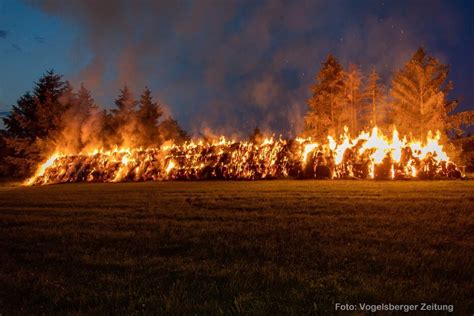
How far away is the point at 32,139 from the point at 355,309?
152ft

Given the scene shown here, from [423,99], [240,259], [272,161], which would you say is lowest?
[240,259]

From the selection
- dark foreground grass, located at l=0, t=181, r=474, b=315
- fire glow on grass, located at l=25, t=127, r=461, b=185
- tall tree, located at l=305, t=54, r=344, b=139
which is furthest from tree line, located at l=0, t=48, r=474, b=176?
dark foreground grass, located at l=0, t=181, r=474, b=315

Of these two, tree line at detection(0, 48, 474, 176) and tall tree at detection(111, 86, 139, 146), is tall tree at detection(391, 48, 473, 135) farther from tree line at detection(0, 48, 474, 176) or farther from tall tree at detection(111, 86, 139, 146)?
tall tree at detection(111, 86, 139, 146)

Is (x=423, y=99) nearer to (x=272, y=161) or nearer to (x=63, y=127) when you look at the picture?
(x=272, y=161)

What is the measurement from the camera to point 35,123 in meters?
43.3

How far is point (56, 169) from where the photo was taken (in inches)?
1129

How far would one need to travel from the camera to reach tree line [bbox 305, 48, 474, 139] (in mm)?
32031

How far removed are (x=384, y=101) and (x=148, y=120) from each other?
81.7ft

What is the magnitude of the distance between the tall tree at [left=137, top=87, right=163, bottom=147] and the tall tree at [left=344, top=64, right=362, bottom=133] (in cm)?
2010

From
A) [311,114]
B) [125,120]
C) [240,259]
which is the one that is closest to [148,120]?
[125,120]

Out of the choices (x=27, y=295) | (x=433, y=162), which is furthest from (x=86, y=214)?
(x=433, y=162)

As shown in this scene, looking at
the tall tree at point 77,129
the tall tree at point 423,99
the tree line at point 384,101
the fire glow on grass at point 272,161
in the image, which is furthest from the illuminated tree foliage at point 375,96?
the tall tree at point 77,129

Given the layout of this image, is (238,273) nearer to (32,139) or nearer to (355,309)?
(355,309)

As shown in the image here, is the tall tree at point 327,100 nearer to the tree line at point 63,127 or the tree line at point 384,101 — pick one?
the tree line at point 384,101
